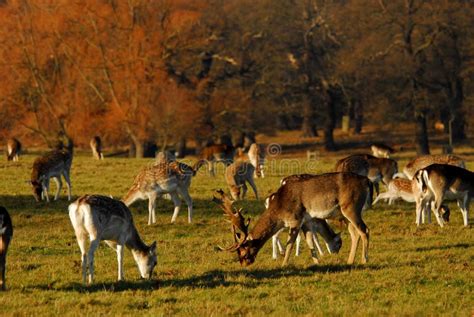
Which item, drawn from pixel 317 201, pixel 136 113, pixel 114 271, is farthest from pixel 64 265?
pixel 136 113

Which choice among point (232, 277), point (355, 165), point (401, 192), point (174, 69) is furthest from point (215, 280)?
point (174, 69)

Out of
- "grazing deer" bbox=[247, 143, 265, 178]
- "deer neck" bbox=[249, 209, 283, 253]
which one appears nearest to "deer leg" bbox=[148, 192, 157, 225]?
Result: "deer neck" bbox=[249, 209, 283, 253]

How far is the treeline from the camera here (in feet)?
153

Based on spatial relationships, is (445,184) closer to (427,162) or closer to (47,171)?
(427,162)

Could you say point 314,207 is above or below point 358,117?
below

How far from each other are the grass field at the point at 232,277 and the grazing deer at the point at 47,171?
292 cm

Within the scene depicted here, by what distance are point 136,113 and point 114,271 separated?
3438 cm

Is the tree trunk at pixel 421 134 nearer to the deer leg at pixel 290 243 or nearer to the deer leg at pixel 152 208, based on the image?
the deer leg at pixel 152 208

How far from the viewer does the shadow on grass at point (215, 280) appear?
11039 mm

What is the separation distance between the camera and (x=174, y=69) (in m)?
50.1

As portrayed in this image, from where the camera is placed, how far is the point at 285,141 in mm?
58000

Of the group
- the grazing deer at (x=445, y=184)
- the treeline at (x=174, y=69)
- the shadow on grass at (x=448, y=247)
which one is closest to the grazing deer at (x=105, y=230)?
the shadow on grass at (x=448, y=247)

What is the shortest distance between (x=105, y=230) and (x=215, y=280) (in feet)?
5.50

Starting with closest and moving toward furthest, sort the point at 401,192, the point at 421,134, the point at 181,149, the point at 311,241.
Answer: the point at 311,241 < the point at 401,192 < the point at 421,134 < the point at 181,149
